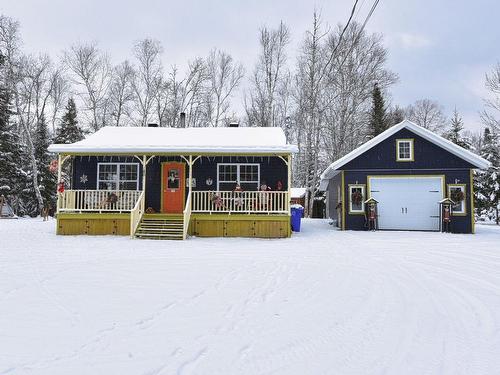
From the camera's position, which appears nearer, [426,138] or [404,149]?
[426,138]

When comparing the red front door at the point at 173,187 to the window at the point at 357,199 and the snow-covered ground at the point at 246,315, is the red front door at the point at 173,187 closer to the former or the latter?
the snow-covered ground at the point at 246,315

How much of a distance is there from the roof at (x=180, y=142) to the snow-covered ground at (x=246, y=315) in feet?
17.8

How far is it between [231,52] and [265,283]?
29.2 m

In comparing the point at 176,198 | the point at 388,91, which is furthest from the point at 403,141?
the point at 388,91

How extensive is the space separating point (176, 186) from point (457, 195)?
11217 millimetres

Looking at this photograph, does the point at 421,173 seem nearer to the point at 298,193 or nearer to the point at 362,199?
the point at 362,199

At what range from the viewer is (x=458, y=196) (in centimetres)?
1573

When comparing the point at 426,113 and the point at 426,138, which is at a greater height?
the point at 426,113

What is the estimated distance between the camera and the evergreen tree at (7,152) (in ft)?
83.3

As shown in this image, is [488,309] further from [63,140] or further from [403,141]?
[63,140]

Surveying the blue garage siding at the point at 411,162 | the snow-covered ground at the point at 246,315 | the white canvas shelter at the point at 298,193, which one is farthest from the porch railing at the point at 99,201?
the white canvas shelter at the point at 298,193

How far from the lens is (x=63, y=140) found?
2991 cm

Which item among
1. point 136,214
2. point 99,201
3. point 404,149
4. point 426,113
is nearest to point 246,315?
point 136,214

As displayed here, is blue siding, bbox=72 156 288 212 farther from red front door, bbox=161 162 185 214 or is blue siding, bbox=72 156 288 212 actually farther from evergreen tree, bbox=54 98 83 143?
evergreen tree, bbox=54 98 83 143
